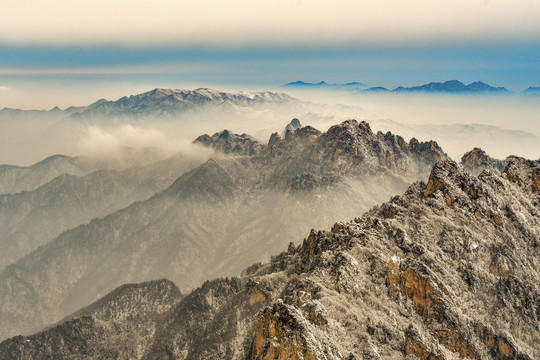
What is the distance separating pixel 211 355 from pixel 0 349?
9518 centimetres

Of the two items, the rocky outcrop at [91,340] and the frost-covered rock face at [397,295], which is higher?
the frost-covered rock face at [397,295]

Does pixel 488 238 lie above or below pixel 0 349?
above

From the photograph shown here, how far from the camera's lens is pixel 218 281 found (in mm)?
127750

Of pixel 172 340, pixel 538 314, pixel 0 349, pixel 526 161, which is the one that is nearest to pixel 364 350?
pixel 538 314

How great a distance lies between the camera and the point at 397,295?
71250 mm

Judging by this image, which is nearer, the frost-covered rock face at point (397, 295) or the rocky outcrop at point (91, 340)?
the frost-covered rock face at point (397, 295)

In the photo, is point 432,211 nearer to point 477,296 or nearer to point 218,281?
point 477,296

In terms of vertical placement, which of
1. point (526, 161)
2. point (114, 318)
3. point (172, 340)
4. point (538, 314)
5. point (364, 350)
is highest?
point (526, 161)

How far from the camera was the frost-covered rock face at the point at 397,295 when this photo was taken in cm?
5884

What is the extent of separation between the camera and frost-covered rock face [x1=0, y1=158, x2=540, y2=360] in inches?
2317

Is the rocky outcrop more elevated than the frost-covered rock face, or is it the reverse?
the frost-covered rock face

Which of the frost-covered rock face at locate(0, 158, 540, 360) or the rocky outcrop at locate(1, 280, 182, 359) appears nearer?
the frost-covered rock face at locate(0, 158, 540, 360)

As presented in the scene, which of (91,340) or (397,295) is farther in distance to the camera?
Answer: (91,340)

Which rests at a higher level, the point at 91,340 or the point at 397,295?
the point at 397,295
